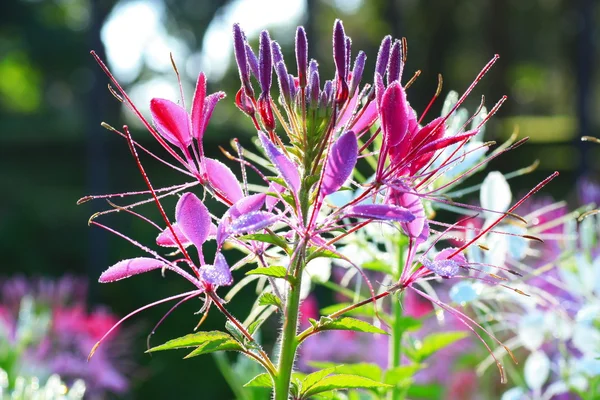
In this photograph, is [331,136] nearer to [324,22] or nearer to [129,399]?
[129,399]

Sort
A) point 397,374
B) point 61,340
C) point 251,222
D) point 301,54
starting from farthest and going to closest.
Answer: point 61,340
point 397,374
point 301,54
point 251,222

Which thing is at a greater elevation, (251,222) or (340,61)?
(340,61)

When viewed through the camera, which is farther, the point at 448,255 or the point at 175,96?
the point at 175,96

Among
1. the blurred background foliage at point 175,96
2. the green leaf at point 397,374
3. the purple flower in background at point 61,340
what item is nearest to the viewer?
the green leaf at point 397,374

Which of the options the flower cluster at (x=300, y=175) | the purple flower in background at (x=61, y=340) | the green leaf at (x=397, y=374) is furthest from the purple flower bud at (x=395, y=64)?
the purple flower in background at (x=61, y=340)

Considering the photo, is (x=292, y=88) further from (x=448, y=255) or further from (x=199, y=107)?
(x=448, y=255)

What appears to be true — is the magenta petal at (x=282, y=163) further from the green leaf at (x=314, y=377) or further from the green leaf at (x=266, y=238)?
the green leaf at (x=314, y=377)

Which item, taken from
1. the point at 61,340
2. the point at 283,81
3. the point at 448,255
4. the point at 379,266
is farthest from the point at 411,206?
the point at 61,340

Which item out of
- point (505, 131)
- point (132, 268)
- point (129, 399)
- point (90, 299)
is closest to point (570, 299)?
point (132, 268)
